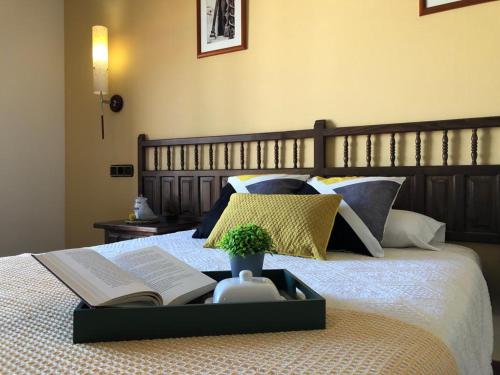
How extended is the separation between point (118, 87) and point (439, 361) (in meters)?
2.86

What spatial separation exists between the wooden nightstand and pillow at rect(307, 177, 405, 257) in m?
0.90

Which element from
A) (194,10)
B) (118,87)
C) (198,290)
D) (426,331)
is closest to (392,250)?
(426,331)

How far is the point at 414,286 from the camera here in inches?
42.8

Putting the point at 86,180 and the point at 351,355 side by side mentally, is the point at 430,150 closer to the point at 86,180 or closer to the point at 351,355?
the point at 351,355

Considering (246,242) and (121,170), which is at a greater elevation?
(121,170)

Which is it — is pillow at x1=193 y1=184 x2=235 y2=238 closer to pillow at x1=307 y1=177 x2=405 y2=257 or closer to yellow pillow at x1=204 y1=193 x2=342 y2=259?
yellow pillow at x1=204 y1=193 x2=342 y2=259

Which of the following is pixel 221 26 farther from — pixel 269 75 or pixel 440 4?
pixel 440 4

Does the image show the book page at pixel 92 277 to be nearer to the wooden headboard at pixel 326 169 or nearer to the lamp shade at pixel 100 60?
the wooden headboard at pixel 326 169

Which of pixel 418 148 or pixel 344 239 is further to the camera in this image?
pixel 418 148

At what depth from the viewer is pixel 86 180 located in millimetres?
3238

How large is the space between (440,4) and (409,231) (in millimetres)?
1055

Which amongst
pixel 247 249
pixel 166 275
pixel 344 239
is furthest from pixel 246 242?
pixel 344 239

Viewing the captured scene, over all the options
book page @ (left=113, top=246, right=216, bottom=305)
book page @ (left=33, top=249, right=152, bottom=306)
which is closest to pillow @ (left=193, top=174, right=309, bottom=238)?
book page @ (left=113, top=246, right=216, bottom=305)

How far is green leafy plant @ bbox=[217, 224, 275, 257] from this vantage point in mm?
1009
